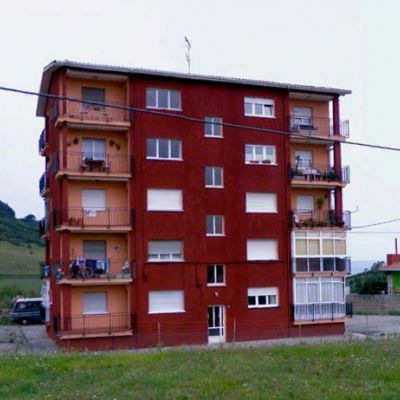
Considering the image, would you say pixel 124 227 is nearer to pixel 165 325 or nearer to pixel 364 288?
pixel 165 325

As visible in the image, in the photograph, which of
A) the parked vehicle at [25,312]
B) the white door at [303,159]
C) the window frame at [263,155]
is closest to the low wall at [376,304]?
the white door at [303,159]

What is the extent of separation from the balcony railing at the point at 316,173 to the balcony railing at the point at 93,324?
38.5 feet

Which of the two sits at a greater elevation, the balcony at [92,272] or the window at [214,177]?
the window at [214,177]

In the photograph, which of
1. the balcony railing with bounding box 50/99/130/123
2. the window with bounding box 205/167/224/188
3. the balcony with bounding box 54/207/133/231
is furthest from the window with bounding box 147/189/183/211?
the balcony railing with bounding box 50/99/130/123

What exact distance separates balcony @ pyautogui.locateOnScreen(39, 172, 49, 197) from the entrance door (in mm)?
11804

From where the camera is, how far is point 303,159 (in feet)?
134

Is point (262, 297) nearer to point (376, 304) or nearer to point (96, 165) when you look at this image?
point (96, 165)

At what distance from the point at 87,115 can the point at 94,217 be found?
4.97 m

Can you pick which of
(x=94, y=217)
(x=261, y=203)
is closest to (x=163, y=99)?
(x=94, y=217)

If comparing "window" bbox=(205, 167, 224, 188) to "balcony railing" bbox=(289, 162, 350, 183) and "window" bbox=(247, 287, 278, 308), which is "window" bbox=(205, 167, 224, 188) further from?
"window" bbox=(247, 287, 278, 308)

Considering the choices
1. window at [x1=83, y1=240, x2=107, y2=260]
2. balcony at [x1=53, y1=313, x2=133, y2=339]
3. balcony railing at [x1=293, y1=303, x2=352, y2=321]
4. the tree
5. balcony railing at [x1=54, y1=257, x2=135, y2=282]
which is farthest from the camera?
the tree

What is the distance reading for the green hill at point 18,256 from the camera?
5991 centimetres

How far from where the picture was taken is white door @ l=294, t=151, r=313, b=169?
132 ft

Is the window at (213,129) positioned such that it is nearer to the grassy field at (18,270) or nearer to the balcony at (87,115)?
the balcony at (87,115)
